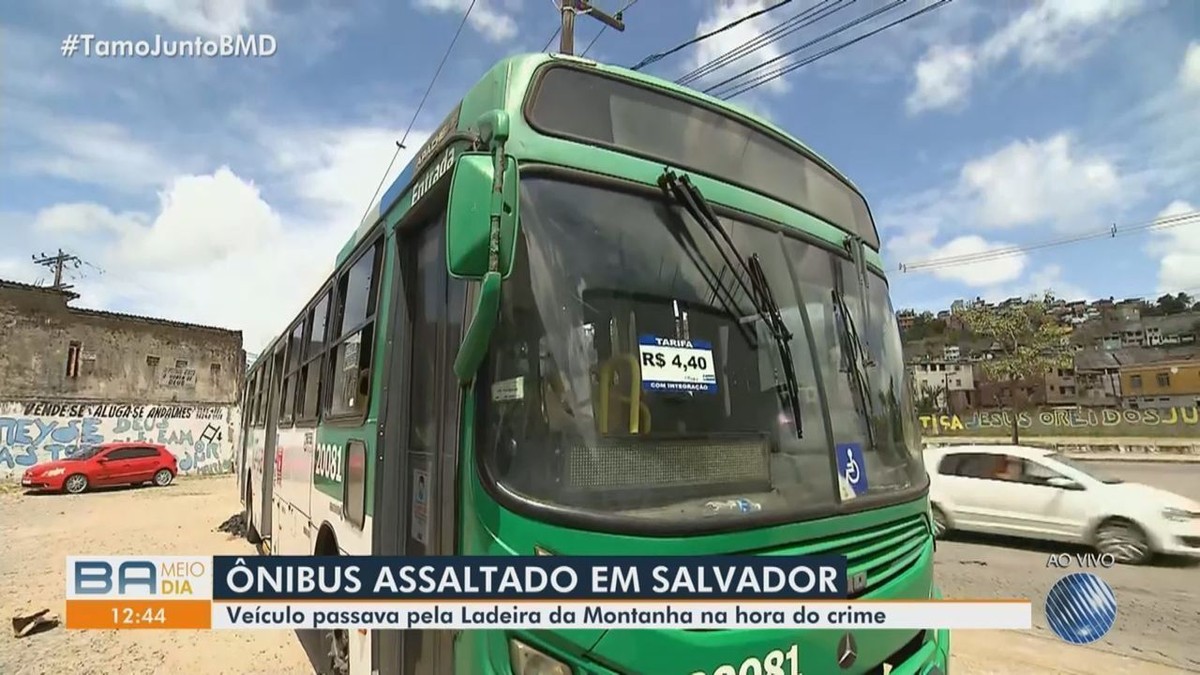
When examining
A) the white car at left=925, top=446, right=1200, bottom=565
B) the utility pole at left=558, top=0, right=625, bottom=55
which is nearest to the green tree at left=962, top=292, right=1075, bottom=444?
the white car at left=925, top=446, right=1200, bottom=565

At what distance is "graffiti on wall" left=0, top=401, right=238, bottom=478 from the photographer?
78.8ft

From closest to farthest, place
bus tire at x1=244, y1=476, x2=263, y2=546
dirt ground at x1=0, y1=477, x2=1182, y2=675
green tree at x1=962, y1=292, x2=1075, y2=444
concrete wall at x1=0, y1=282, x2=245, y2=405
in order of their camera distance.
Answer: dirt ground at x1=0, y1=477, x2=1182, y2=675 → bus tire at x1=244, y1=476, x2=263, y2=546 → concrete wall at x1=0, y1=282, x2=245, y2=405 → green tree at x1=962, y1=292, x2=1075, y2=444

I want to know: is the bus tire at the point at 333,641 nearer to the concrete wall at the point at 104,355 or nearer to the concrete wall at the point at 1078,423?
the concrete wall at the point at 104,355

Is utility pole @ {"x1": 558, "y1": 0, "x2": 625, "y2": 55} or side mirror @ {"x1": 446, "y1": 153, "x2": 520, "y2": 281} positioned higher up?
utility pole @ {"x1": 558, "y1": 0, "x2": 625, "y2": 55}

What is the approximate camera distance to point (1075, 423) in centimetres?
3369

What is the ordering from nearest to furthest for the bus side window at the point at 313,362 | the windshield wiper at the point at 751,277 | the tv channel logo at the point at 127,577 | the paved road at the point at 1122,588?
the windshield wiper at the point at 751,277 → the tv channel logo at the point at 127,577 → the bus side window at the point at 313,362 → the paved road at the point at 1122,588

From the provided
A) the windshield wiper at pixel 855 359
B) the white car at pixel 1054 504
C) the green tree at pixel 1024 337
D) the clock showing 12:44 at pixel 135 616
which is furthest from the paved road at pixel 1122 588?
the green tree at pixel 1024 337

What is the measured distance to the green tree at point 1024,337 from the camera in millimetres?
36094

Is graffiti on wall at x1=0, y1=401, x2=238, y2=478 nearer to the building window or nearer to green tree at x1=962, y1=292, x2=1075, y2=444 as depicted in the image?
the building window

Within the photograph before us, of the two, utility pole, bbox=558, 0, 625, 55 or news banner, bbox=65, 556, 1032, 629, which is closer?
news banner, bbox=65, 556, 1032, 629

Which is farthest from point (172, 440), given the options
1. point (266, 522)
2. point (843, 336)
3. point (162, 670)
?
point (843, 336)

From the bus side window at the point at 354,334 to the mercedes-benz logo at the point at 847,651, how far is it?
2.30 meters

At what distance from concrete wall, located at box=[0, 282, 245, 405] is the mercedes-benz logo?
32.0m

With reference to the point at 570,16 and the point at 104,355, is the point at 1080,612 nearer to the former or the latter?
the point at 570,16
